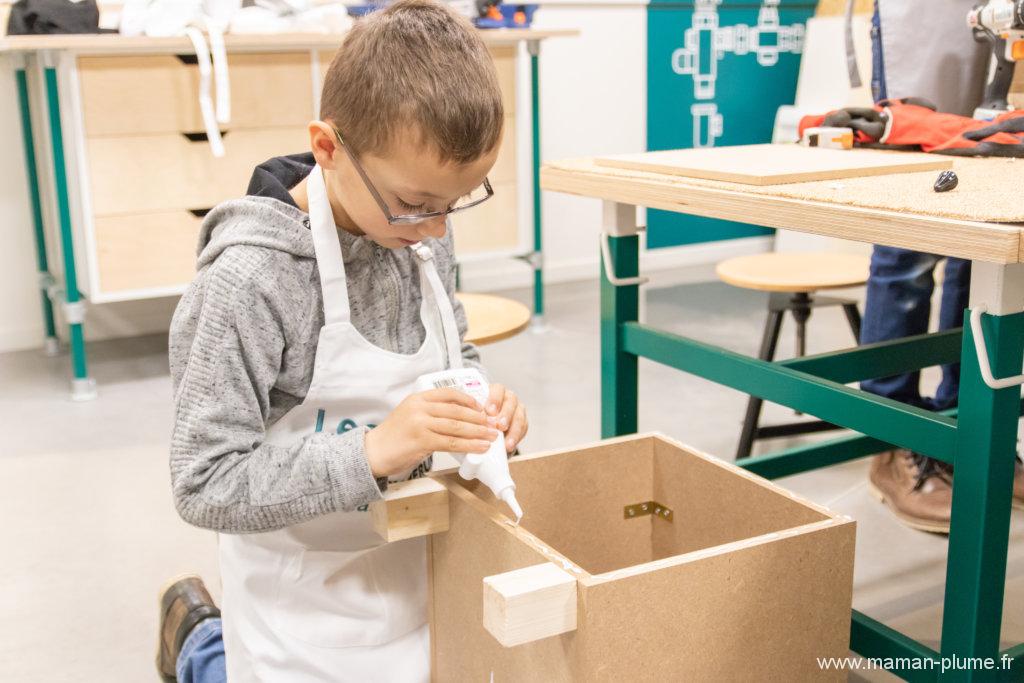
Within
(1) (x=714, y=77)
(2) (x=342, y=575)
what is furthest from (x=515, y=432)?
(1) (x=714, y=77)

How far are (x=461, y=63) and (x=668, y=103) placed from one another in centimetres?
364

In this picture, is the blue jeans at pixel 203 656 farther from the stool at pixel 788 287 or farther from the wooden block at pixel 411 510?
the stool at pixel 788 287

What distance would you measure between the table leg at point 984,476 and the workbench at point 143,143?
221 centimetres

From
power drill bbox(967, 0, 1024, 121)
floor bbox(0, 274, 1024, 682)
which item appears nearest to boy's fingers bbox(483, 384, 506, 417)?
floor bbox(0, 274, 1024, 682)

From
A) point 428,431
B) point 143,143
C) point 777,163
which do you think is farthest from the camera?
point 143,143

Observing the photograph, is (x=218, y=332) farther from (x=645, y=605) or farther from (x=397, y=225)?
(x=645, y=605)

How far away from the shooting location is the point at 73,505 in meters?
2.17

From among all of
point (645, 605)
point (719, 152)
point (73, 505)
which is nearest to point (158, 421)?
point (73, 505)

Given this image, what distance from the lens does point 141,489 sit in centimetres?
225

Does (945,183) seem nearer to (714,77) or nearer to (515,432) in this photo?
(515,432)

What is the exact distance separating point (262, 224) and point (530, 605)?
459mm

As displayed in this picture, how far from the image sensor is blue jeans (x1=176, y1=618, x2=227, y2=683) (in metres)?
1.32

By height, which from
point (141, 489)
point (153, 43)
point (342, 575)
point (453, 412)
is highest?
point (153, 43)

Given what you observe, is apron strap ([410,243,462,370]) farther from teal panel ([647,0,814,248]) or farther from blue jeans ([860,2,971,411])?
teal panel ([647,0,814,248])
